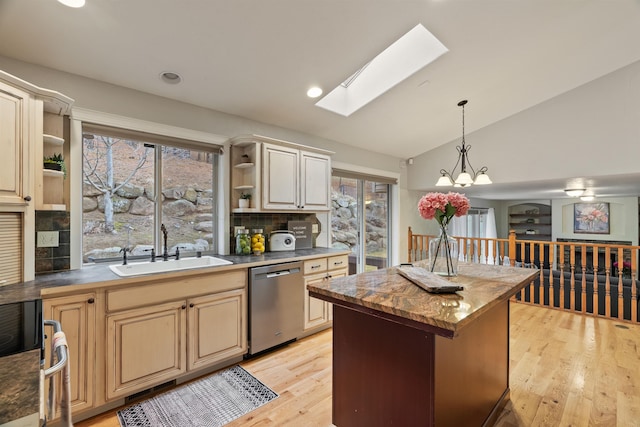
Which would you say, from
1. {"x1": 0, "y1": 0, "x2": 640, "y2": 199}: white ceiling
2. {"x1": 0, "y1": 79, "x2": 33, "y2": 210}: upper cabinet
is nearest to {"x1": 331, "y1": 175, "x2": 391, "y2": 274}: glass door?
{"x1": 0, "y1": 0, "x2": 640, "y2": 199}: white ceiling

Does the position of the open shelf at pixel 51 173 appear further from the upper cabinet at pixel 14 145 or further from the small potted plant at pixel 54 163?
the upper cabinet at pixel 14 145

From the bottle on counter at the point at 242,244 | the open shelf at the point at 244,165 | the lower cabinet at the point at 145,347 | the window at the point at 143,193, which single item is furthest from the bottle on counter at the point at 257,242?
the lower cabinet at the point at 145,347

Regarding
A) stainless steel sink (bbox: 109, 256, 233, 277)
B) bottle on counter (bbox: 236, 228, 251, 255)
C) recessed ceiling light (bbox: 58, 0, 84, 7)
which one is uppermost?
recessed ceiling light (bbox: 58, 0, 84, 7)

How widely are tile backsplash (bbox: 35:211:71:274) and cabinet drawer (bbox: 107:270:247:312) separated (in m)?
0.62

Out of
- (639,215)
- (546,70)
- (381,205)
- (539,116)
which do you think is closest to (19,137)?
(381,205)

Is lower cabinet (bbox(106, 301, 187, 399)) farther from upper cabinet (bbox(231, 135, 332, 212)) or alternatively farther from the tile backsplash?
upper cabinet (bbox(231, 135, 332, 212))

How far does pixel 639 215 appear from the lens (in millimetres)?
7941

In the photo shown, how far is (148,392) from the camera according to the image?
2203 mm

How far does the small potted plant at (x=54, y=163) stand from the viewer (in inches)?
77.9

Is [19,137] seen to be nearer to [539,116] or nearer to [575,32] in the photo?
[575,32]

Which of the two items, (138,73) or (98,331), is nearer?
(98,331)

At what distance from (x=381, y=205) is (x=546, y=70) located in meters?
2.79

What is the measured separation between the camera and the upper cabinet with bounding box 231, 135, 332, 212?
302cm

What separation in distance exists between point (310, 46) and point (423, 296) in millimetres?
2026
